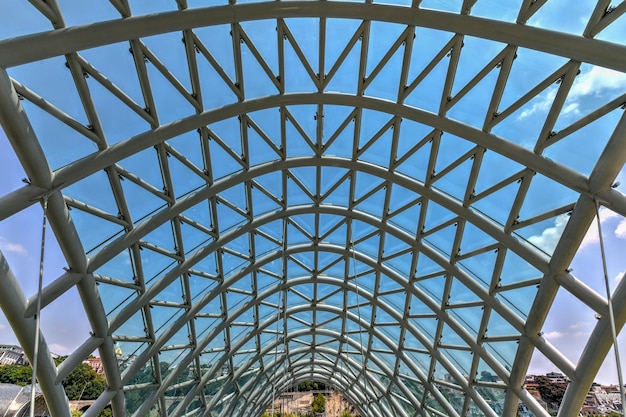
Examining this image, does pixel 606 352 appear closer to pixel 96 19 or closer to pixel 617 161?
pixel 617 161

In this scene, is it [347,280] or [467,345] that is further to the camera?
[347,280]

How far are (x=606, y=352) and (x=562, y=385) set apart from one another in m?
16.8

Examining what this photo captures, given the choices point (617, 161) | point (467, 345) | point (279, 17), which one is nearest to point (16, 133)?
point (279, 17)

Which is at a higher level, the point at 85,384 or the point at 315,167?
the point at 315,167

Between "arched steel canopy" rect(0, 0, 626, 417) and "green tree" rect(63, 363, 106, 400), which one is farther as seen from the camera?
"green tree" rect(63, 363, 106, 400)

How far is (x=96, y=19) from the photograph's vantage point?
11.5m

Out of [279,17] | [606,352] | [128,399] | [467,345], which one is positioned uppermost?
[279,17]

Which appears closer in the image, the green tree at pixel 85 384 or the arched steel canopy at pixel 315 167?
the arched steel canopy at pixel 315 167

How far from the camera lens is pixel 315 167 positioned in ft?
78.1

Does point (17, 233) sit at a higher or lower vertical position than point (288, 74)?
lower

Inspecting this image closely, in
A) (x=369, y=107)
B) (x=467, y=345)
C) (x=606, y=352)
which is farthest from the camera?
(x=467, y=345)

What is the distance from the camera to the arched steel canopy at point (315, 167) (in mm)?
12367

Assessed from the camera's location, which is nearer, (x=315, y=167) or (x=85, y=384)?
(x=315, y=167)

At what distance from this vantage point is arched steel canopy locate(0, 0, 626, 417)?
12.4 metres
